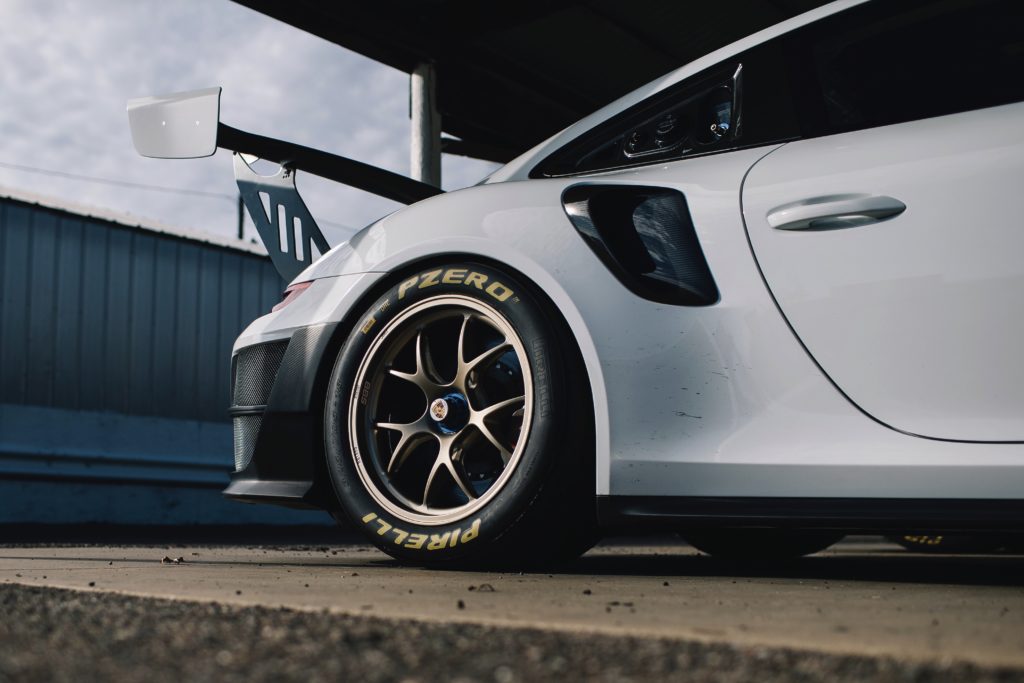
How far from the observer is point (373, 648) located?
4.37 feet

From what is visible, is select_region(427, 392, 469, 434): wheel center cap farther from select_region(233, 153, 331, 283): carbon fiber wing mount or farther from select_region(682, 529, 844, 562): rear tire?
select_region(682, 529, 844, 562): rear tire

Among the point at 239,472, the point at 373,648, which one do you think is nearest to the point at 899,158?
the point at 373,648

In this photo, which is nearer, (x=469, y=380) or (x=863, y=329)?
(x=863, y=329)

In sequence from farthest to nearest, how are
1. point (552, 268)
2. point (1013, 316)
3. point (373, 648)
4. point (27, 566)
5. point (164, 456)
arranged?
1. point (164, 456)
2. point (27, 566)
3. point (552, 268)
4. point (1013, 316)
5. point (373, 648)

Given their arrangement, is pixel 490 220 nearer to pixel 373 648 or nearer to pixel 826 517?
pixel 826 517

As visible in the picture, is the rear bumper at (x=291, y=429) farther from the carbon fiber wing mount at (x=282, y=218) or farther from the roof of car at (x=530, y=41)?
the roof of car at (x=530, y=41)

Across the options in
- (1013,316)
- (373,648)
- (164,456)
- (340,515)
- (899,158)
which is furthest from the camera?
(164,456)

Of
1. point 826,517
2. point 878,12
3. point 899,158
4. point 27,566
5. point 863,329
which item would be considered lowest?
point 27,566

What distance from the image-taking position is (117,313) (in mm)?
9289

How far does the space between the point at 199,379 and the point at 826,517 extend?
8427 millimetres

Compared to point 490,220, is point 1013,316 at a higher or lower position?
lower

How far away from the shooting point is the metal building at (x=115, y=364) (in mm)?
8602

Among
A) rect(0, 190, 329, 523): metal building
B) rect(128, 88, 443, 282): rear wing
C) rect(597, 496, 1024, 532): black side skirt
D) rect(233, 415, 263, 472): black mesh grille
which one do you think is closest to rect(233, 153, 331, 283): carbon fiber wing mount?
rect(128, 88, 443, 282): rear wing

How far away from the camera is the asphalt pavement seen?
1.21 metres
